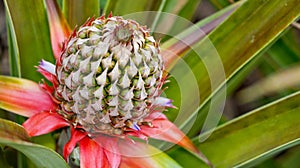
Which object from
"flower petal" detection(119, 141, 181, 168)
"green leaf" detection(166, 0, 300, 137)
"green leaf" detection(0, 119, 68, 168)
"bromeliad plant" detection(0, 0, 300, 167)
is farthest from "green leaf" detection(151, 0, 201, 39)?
"green leaf" detection(0, 119, 68, 168)

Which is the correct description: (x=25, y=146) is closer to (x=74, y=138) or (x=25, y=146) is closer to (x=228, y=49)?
(x=74, y=138)

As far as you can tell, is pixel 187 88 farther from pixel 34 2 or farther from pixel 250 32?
pixel 34 2

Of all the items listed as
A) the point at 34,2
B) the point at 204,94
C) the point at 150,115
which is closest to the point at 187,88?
the point at 204,94

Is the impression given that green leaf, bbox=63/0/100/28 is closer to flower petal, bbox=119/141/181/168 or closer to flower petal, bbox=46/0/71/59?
flower petal, bbox=46/0/71/59

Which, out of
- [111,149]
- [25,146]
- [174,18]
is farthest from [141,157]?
[174,18]

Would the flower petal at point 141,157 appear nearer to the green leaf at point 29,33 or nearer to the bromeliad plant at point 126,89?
the bromeliad plant at point 126,89

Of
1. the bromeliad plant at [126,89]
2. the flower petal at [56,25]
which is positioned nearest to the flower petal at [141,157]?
the bromeliad plant at [126,89]
